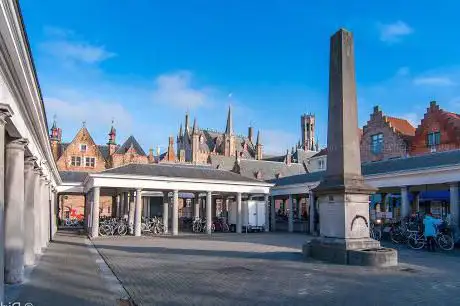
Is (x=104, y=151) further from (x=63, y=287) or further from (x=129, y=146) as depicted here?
(x=63, y=287)

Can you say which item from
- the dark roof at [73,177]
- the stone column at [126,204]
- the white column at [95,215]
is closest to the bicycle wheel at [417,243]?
the white column at [95,215]

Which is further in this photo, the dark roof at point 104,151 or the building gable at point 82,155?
the dark roof at point 104,151

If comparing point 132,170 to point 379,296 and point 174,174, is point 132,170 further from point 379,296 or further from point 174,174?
point 379,296

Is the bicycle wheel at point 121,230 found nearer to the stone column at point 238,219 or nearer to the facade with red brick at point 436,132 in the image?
the stone column at point 238,219

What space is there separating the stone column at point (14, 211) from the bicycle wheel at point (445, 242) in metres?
16.2

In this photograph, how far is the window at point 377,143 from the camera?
40.6 metres

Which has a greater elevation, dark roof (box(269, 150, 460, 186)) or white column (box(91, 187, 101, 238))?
dark roof (box(269, 150, 460, 186))

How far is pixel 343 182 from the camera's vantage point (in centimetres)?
1259

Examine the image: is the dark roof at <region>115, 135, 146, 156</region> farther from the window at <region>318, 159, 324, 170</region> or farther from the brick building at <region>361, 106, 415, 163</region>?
the brick building at <region>361, 106, 415, 163</region>

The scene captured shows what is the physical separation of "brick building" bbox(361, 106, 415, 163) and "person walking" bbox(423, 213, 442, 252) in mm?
22017

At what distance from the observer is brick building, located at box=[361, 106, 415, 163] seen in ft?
127

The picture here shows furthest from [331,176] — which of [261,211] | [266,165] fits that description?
[266,165]

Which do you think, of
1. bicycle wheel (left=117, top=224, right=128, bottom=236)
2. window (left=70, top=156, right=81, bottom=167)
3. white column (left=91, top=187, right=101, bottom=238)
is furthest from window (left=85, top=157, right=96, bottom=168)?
white column (left=91, top=187, right=101, bottom=238)

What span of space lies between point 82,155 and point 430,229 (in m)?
45.6
